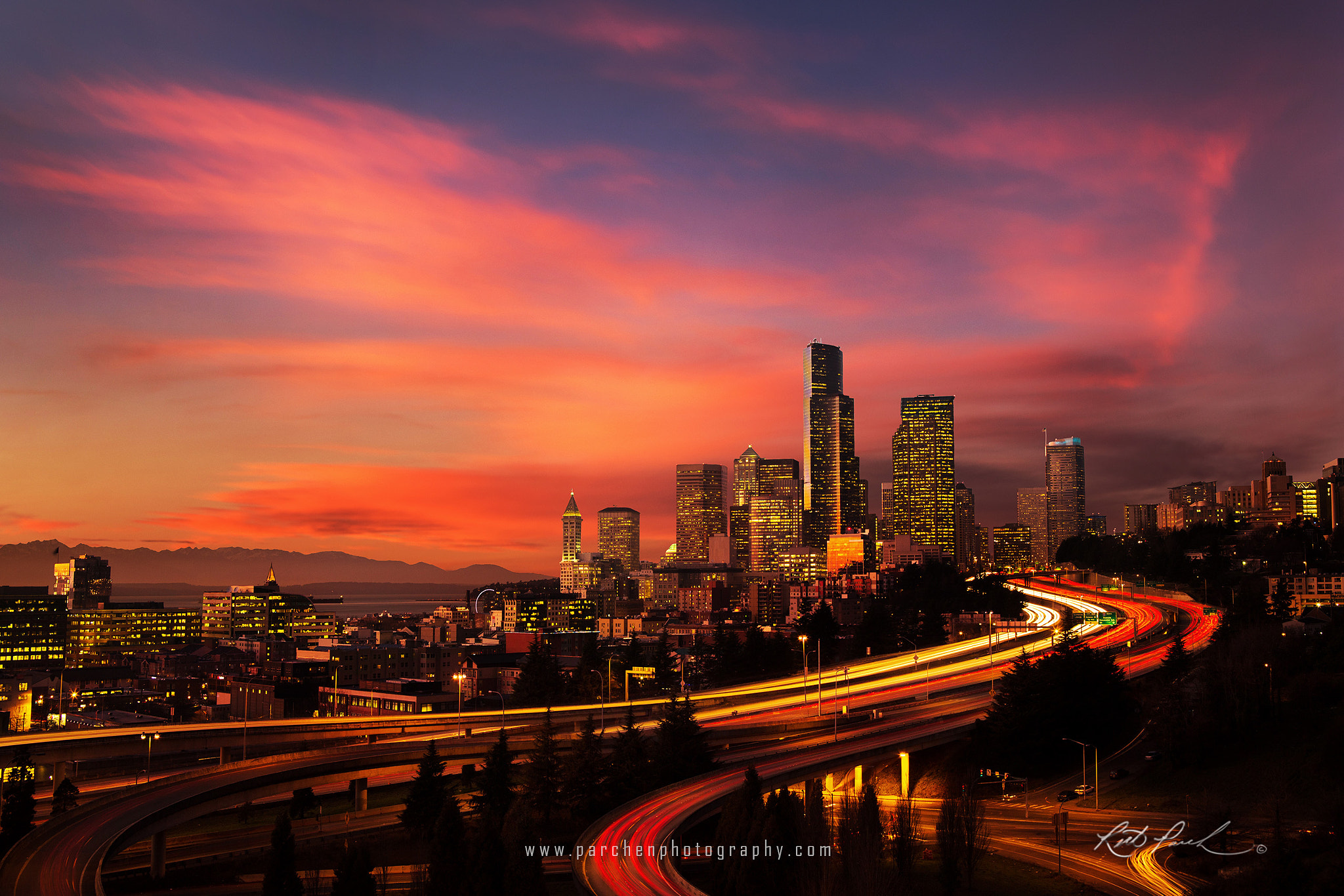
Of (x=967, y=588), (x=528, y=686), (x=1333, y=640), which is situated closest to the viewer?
(x=1333, y=640)

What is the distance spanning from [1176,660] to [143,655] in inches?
6733

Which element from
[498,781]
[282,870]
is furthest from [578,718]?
[282,870]

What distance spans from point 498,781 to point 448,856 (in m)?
16.0

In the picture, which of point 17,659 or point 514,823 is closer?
point 514,823

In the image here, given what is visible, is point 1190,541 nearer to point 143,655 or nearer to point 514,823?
point 514,823

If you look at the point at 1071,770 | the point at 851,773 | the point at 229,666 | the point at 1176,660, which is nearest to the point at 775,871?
the point at 851,773

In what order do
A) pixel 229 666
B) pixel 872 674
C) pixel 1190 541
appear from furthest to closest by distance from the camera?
pixel 1190 541 → pixel 229 666 → pixel 872 674

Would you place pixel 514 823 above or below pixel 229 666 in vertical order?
above

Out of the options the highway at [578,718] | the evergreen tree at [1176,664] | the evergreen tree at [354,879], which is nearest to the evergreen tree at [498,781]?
the highway at [578,718]

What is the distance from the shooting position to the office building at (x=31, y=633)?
184m

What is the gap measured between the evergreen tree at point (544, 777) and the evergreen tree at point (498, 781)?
1035 millimetres

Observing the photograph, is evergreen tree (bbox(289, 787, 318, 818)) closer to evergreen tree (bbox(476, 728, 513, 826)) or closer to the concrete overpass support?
evergreen tree (bbox(476, 728, 513, 826))

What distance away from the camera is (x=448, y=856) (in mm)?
38312

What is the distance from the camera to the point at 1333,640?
231 feet
